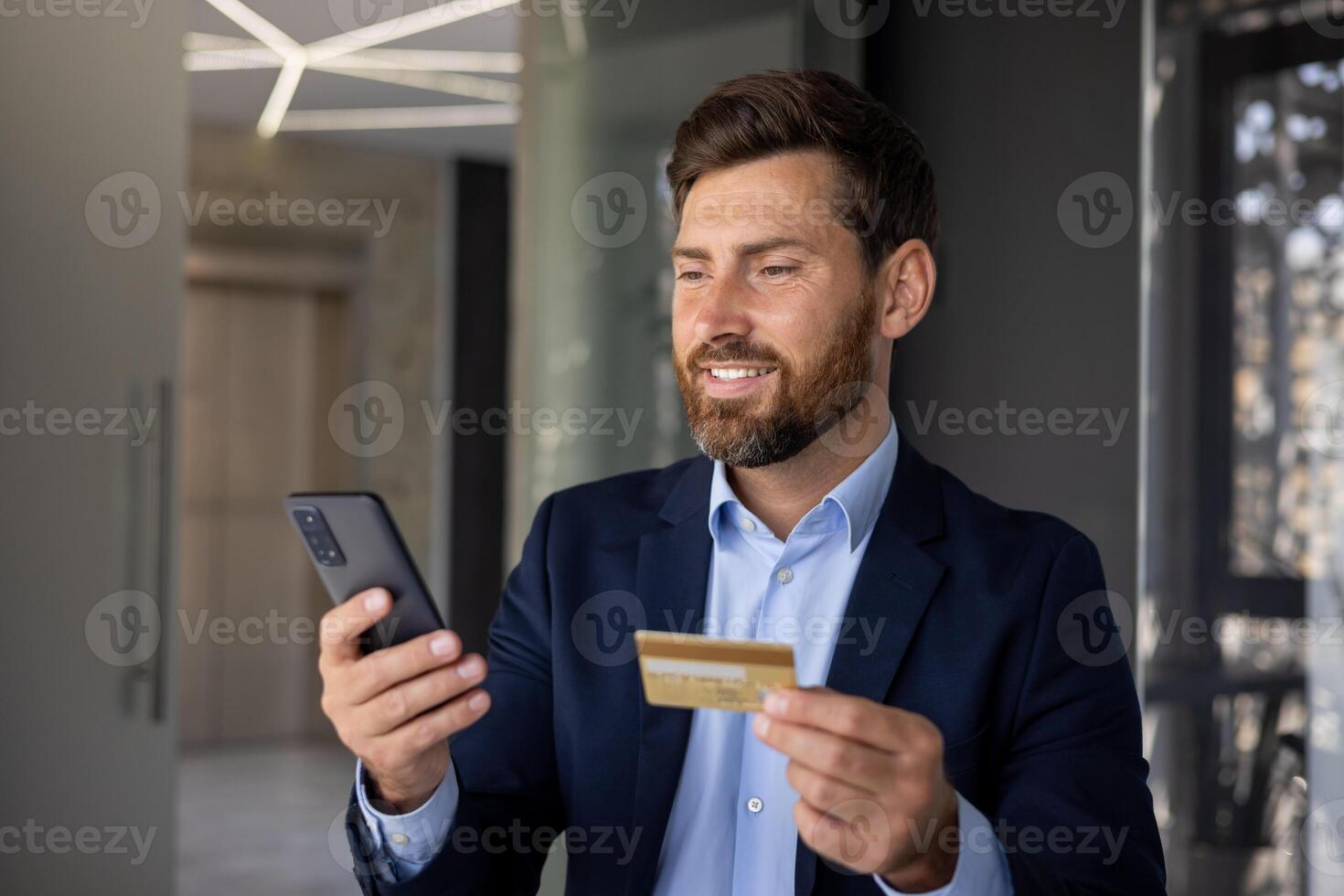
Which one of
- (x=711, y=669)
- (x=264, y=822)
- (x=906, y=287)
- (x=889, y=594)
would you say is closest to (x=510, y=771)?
(x=889, y=594)

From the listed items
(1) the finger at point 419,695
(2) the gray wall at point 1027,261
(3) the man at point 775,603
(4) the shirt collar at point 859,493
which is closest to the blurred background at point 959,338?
(2) the gray wall at point 1027,261

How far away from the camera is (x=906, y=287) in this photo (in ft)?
5.72

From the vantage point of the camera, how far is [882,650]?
1.50 m

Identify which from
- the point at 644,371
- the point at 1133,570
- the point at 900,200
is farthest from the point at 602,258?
the point at 900,200

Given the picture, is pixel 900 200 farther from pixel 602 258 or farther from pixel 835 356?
pixel 602 258

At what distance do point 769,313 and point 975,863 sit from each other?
2.30 feet

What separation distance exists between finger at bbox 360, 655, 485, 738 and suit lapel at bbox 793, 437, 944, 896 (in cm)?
45

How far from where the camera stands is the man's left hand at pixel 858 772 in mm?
1047

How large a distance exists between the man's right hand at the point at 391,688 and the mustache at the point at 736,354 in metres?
0.51

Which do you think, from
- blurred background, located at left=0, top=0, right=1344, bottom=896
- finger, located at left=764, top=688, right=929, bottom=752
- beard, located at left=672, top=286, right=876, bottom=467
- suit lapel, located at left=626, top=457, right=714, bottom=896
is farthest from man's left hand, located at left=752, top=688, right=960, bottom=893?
blurred background, located at left=0, top=0, right=1344, bottom=896

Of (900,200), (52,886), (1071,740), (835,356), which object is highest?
(900,200)

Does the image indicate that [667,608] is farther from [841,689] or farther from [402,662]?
[402,662]

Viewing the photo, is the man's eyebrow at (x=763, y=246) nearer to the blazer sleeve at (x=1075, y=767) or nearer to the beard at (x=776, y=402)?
the beard at (x=776, y=402)

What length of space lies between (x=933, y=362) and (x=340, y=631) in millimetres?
2225
